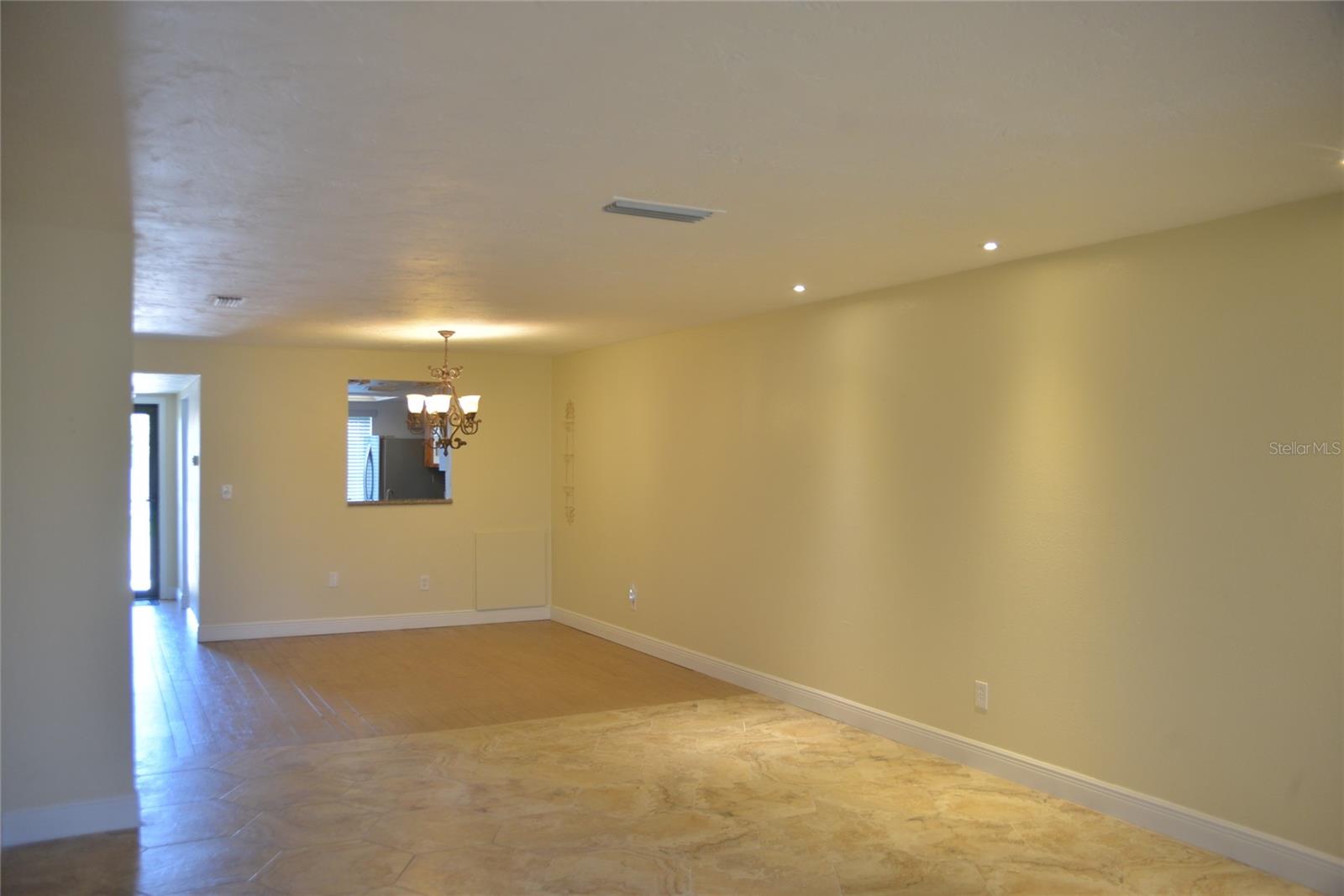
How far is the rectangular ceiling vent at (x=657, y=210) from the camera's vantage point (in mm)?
3568

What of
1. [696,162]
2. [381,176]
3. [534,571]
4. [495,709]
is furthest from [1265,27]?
[534,571]

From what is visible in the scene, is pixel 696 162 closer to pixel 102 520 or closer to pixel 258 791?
pixel 102 520

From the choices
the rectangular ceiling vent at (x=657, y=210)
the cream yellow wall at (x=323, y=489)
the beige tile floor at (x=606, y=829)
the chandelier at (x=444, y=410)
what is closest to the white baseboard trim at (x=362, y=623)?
the cream yellow wall at (x=323, y=489)

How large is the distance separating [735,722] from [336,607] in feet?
13.7

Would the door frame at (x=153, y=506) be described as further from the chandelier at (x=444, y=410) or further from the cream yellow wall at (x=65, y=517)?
the cream yellow wall at (x=65, y=517)

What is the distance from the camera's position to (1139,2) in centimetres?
202

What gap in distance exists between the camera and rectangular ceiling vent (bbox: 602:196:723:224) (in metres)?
3.57

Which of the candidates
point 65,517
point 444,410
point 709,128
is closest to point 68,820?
point 65,517

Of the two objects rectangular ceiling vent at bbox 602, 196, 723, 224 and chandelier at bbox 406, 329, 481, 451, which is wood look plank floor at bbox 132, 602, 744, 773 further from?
rectangular ceiling vent at bbox 602, 196, 723, 224

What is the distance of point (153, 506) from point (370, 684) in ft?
16.8

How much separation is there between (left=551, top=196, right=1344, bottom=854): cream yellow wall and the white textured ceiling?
38cm

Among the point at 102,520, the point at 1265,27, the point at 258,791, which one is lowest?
the point at 258,791

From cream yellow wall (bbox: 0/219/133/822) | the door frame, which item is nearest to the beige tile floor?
cream yellow wall (bbox: 0/219/133/822)

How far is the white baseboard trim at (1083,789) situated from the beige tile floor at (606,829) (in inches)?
2.5
